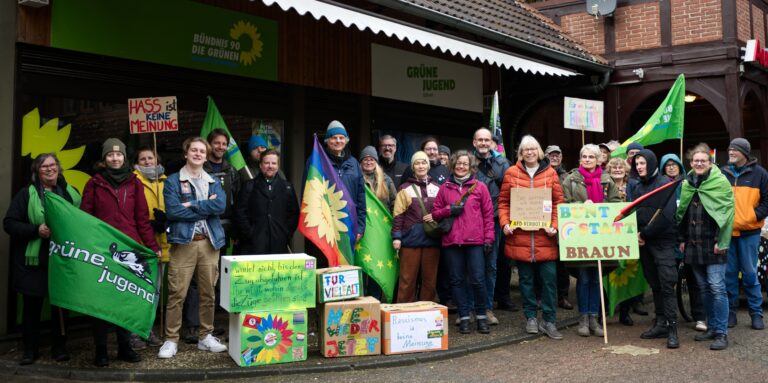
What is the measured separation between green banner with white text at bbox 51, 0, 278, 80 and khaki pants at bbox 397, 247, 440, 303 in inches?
127

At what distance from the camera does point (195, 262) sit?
604cm

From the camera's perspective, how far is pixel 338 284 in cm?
597

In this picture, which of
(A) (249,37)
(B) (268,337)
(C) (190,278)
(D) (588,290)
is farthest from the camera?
(A) (249,37)

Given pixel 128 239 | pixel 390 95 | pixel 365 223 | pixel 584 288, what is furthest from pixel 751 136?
pixel 128 239

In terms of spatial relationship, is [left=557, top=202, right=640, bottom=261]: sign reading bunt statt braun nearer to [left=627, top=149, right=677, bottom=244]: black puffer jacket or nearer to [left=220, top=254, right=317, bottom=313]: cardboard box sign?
[left=627, top=149, right=677, bottom=244]: black puffer jacket

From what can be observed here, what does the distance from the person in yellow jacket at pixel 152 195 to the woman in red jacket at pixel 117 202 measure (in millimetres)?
396

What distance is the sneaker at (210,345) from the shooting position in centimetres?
607

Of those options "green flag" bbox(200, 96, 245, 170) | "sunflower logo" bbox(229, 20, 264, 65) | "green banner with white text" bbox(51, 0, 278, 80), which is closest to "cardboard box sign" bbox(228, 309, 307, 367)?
"green flag" bbox(200, 96, 245, 170)

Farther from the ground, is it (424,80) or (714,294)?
(424,80)

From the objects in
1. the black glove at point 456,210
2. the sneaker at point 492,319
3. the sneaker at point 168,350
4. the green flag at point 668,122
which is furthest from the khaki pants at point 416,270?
the green flag at point 668,122

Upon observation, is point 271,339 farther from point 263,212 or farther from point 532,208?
point 532,208

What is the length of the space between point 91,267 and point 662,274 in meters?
5.36

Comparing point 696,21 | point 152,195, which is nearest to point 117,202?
point 152,195

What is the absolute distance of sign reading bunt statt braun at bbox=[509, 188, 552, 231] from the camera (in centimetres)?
668
